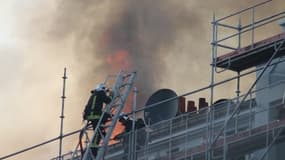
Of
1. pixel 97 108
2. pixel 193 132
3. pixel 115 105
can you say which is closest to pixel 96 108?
pixel 97 108

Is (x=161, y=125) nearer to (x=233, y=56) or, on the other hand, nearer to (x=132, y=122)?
(x=132, y=122)

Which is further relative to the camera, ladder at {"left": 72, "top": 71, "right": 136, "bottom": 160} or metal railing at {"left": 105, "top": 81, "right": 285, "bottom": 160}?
ladder at {"left": 72, "top": 71, "right": 136, "bottom": 160}

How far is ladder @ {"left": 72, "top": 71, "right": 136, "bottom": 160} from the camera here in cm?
2753

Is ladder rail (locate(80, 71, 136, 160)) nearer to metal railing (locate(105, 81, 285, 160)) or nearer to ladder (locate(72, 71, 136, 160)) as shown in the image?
ladder (locate(72, 71, 136, 160))

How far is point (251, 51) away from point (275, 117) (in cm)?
187

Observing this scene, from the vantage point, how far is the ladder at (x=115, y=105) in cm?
2753

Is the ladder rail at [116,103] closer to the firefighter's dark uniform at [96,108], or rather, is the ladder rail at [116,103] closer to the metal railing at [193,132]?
the firefighter's dark uniform at [96,108]

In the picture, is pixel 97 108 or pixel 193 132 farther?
pixel 97 108

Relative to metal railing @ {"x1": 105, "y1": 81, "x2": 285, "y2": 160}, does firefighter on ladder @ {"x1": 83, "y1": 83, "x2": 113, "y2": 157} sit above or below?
above

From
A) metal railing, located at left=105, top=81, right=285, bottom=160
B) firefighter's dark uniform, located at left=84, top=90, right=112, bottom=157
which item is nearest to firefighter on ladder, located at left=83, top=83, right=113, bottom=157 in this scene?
firefighter's dark uniform, located at left=84, top=90, right=112, bottom=157

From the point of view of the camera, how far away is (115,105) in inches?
1121

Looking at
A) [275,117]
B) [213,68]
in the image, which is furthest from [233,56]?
[275,117]

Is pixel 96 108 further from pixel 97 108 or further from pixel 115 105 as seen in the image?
pixel 115 105

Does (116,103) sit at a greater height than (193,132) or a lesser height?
greater
